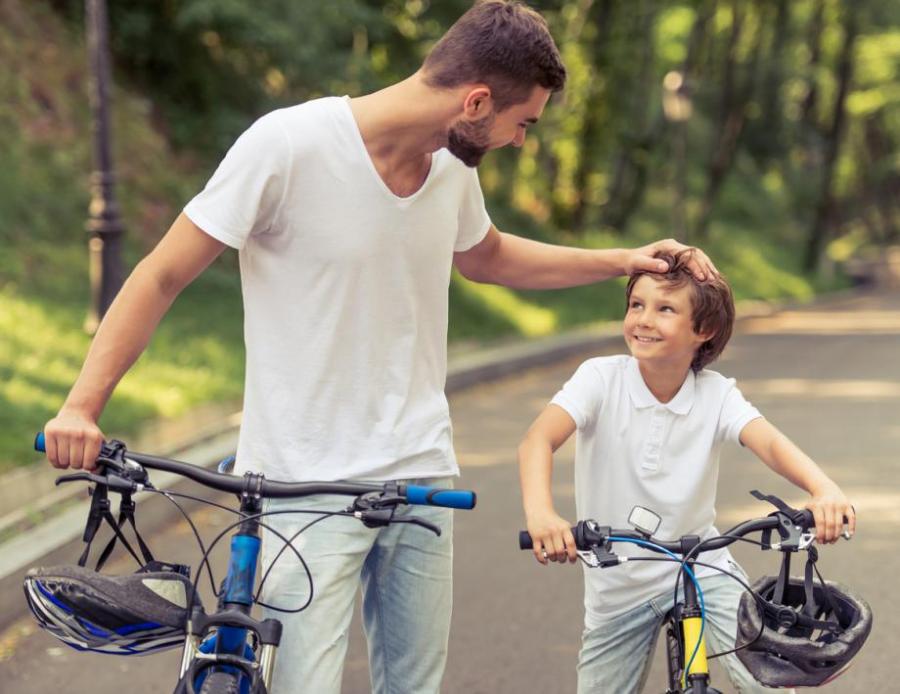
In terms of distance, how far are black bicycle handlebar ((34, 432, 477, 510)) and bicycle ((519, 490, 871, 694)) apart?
23cm

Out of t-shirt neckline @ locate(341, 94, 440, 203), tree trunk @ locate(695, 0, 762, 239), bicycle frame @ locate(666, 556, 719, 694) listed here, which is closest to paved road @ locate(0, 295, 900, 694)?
bicycle frame @ locate(666, 556, 719, 694)

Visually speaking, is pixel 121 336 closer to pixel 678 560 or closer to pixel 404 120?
pixel 404 120

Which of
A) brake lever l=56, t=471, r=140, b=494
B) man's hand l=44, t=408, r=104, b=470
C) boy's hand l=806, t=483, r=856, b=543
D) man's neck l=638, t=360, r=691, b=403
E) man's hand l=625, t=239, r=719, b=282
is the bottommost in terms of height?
brake lever l=56, t=471, r=140, b=494

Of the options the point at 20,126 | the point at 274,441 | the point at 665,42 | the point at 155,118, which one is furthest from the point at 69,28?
the point at 665,42

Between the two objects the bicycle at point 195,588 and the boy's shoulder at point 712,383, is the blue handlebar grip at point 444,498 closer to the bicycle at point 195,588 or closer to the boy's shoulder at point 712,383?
the bicycle at point 195,588

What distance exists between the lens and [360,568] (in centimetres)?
303

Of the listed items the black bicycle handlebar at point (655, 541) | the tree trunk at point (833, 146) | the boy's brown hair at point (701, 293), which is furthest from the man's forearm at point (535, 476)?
the tree trunk at point (833, 146)

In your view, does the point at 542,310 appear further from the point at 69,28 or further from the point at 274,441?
the point at 274,441

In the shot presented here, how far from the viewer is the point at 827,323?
84.9ft

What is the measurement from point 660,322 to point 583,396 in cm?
24

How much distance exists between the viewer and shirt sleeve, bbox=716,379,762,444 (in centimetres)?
341

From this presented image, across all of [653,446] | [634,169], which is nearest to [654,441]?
[653,446]

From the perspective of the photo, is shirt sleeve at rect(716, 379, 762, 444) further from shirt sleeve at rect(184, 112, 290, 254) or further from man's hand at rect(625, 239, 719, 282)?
shirt sleeve at rect(184, 112, 290, 254)

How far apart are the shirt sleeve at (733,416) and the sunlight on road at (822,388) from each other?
1062 cm
